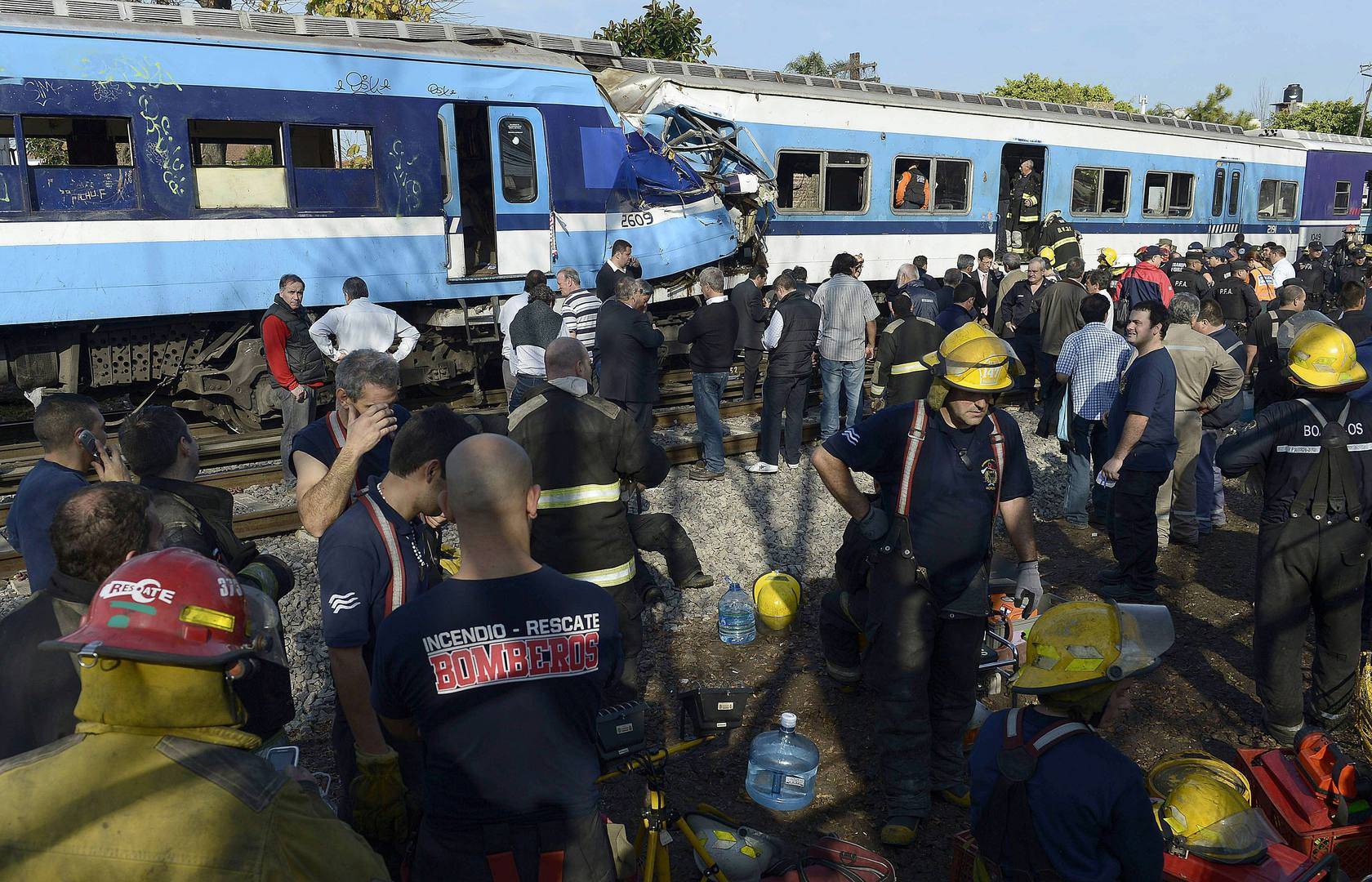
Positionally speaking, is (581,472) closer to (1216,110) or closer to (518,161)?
(518,161)

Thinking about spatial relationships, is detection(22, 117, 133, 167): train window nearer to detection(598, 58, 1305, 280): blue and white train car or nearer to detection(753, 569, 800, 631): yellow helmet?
detection(598, 58, 1305, 280): blue and white train car

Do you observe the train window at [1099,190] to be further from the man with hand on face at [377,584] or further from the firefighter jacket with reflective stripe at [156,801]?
the firefighter jacket with reflective stripe at [156,801]

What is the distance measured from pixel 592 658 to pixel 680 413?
28.0ft

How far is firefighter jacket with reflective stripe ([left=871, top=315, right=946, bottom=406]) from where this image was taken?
8.66 metres

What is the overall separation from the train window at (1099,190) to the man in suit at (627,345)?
43.3 ft

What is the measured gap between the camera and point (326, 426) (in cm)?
412

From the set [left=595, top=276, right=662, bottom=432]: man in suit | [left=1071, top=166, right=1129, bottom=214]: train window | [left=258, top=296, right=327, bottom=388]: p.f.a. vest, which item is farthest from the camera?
[left=1071, top=166, right=1129, bottom=214]: train window

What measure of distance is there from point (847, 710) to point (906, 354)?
4211 mm

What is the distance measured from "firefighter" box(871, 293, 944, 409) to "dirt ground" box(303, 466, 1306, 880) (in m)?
2.22

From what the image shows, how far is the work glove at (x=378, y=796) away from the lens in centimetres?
312

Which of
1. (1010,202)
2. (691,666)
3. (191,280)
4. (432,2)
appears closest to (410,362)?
(191,280)

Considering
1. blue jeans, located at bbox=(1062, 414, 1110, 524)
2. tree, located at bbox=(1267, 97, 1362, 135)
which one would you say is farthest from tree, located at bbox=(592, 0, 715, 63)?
tree, located at bbox=(1267, 97, 1362, 135)

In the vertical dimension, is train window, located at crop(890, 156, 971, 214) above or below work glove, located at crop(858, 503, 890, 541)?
above

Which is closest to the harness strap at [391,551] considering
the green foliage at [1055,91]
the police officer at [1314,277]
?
the police officer at [1314,277]
